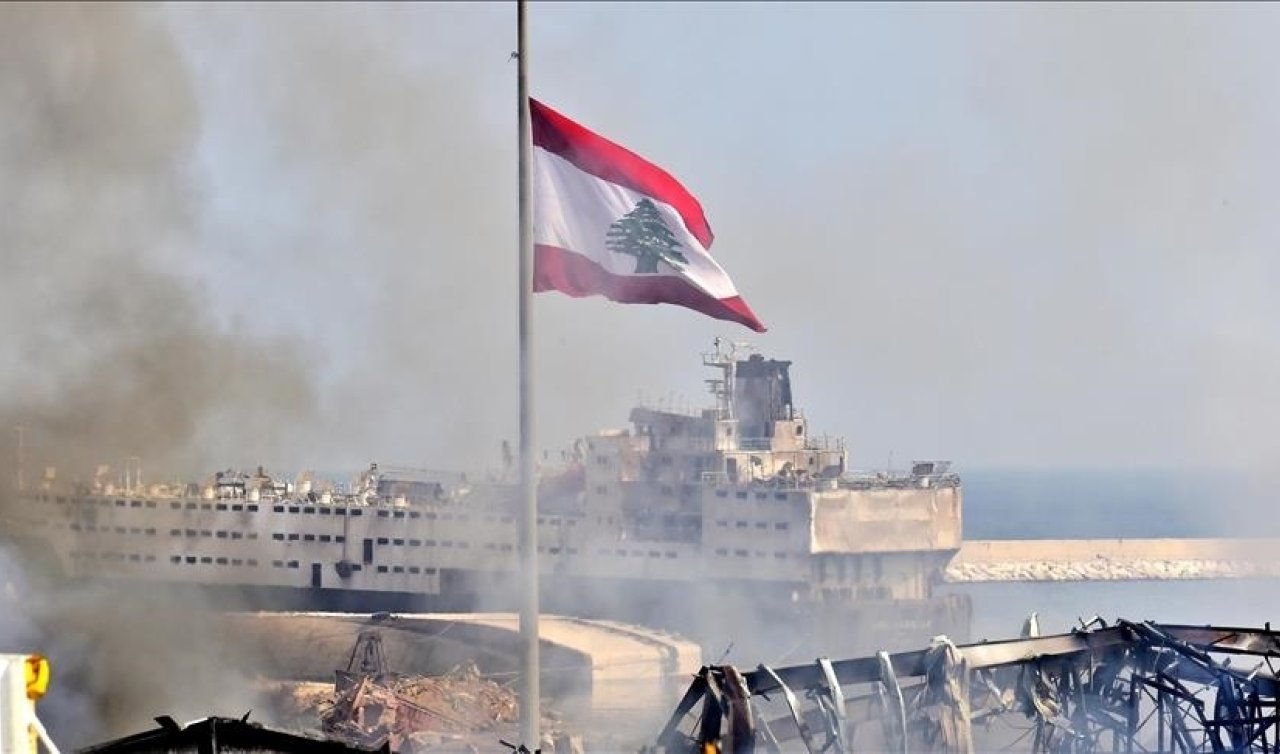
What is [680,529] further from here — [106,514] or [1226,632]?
[1226,632]

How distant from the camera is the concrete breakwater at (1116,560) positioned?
12062 cm

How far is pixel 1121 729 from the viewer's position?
23.9m

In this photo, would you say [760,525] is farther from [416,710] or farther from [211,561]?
[211,561]

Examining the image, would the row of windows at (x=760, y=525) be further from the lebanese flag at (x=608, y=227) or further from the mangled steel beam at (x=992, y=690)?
the lebanese flag at (x=608, y=227)

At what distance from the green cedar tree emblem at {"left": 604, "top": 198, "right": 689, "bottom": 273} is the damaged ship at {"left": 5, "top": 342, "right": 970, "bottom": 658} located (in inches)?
1647

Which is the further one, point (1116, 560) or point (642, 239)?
point (1116, 560)

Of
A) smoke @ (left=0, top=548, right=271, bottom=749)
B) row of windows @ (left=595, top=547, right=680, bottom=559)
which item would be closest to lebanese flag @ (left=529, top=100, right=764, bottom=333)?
smoke @ (left=0, top=548, right=271, bottom=749)

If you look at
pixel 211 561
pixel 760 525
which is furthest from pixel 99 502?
pixel 760 525

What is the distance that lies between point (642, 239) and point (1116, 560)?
112740 mm

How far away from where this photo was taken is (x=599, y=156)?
1731cm

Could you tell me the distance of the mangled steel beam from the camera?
19.2 m

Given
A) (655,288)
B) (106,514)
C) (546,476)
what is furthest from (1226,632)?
(106,514)

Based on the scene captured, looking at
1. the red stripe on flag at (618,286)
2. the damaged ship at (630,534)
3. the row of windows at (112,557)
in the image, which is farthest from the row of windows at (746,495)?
the red stripe on flag at (618,286)

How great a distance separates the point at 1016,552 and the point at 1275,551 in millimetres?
19496
